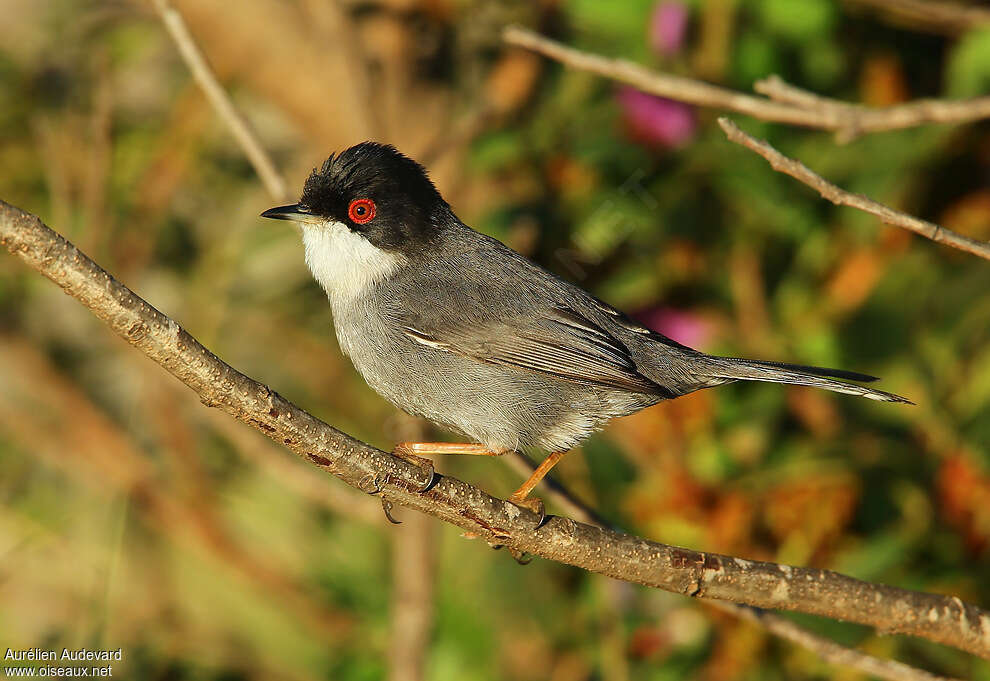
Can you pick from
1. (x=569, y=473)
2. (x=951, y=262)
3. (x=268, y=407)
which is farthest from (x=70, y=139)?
(x=951, y=262)

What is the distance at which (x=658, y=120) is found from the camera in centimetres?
401

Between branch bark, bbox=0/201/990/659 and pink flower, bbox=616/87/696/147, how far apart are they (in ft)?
6.50

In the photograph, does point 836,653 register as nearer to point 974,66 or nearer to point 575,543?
point 575,543

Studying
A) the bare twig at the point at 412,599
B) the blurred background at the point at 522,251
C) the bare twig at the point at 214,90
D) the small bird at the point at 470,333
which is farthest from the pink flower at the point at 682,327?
the bare twig at the point at 214,90

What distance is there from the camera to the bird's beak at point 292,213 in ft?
10.7

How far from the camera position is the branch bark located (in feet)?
7.29

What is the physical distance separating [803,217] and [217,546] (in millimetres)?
3372

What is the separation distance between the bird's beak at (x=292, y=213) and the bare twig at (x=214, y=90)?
14cm

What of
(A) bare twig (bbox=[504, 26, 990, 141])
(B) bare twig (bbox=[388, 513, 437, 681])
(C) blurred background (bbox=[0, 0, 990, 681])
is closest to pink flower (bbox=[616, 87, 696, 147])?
(C) blurred background (bbox=[0, 0, 990, 681])

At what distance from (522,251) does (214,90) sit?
1.60 m

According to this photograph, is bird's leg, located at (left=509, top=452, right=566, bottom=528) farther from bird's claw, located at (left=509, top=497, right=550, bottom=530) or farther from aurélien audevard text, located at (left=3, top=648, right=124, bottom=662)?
aurélien audevard text, located at (left=3, top=648, right=124, bottom=662)

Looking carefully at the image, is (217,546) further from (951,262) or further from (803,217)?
(951,262)

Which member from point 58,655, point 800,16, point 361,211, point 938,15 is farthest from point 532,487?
point 58,655

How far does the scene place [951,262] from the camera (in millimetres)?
4227
